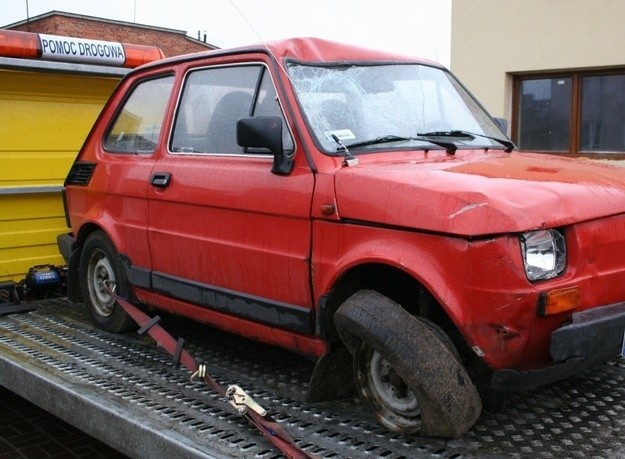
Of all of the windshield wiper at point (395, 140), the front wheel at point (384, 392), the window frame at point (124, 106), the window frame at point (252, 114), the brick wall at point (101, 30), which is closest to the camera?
the front wheel at point (384, 392)

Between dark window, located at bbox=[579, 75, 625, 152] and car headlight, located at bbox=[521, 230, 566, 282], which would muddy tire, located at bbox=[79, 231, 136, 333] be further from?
dark window, located at bbox=[579, 75, 625, 152]

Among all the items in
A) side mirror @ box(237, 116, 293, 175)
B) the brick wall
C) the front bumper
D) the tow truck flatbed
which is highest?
the brick wall

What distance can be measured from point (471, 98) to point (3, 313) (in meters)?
3.44

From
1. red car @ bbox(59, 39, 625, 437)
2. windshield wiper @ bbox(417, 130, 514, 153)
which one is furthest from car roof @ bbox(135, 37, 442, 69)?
windshield wiper @ bbox(417, 130, 514, 153)

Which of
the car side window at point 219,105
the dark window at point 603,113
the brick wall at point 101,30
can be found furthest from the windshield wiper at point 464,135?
the brick wall at point 101,30

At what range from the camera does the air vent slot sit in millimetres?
4902

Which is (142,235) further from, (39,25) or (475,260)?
(39,25)

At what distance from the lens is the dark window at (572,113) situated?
32.8 feet

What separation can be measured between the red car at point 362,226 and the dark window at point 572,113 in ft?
21.3

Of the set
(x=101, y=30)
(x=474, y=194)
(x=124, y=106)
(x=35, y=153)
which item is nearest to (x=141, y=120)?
(x=124, y=106)

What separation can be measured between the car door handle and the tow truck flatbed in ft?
3.24

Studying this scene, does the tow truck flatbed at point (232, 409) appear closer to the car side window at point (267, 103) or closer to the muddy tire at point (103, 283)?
the muddy tire at point (103, 283)

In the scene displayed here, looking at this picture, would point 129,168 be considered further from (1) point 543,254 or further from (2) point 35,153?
(1) point 543,254

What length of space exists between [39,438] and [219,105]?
243 centimetres
